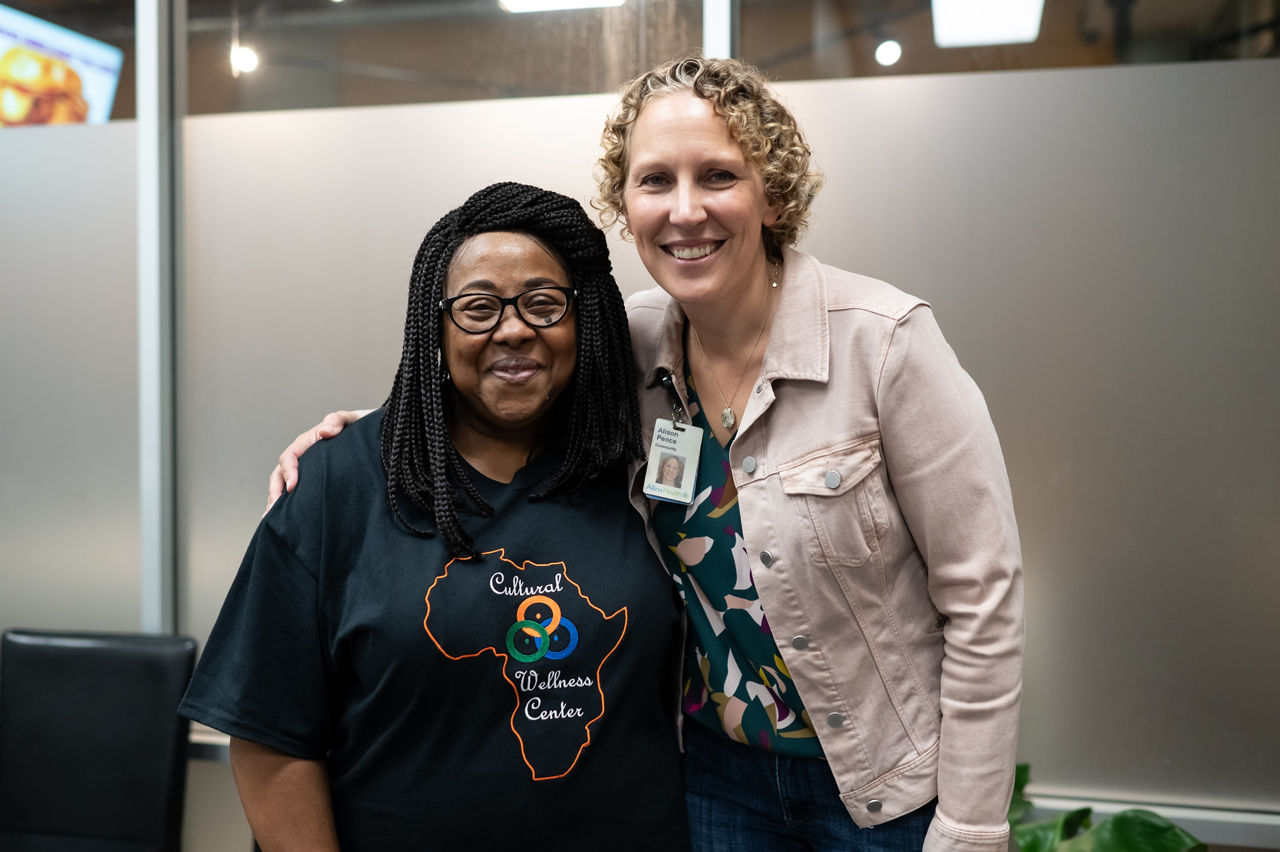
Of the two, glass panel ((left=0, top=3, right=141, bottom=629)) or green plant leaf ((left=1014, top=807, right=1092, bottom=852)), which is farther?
glass panel ((left=0, top=3, right=141, bottom=629))

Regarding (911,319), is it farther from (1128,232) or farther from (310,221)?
(310,221)

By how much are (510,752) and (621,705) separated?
17 cm

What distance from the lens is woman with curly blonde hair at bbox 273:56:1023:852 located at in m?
1.29

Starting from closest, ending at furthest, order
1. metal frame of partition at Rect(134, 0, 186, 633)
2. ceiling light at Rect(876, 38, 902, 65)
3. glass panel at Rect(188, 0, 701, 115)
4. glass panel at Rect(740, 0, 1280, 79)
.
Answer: glass panel at Rect(740, 0, 1280, 79), ceiling light at Rect(876, 38, 902, 65), glass panel at Rect(188, 0, 701, 115), metal frame of partition at Rect(134, 0, 186, 633)

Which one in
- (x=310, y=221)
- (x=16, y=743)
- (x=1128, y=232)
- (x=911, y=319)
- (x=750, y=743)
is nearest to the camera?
(x=911, y=319)

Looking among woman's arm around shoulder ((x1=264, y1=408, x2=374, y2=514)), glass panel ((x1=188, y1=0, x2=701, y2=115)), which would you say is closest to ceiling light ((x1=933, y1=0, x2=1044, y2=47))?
glass panel ((x1=188, y1=0, x2=701, y2=115))

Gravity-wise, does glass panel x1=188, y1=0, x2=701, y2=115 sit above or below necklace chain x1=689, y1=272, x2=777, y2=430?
above

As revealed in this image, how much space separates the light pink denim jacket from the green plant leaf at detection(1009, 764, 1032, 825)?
0.88 meters

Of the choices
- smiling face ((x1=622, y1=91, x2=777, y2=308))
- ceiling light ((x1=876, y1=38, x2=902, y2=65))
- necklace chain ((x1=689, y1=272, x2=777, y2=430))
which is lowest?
necklace chain ((x1=689, y1=272, x2=777, y2=430))

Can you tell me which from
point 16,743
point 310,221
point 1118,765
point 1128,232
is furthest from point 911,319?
point 16,743

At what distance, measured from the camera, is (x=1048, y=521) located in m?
2.15

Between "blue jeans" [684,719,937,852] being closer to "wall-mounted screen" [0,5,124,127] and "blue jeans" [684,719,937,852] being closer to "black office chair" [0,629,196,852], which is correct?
"black office chair" [0,629,196,852]

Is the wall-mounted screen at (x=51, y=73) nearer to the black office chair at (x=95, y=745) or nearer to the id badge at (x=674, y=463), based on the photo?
the black office chair at (x=95, y=745)

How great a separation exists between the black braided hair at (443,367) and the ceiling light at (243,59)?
1407 mm
